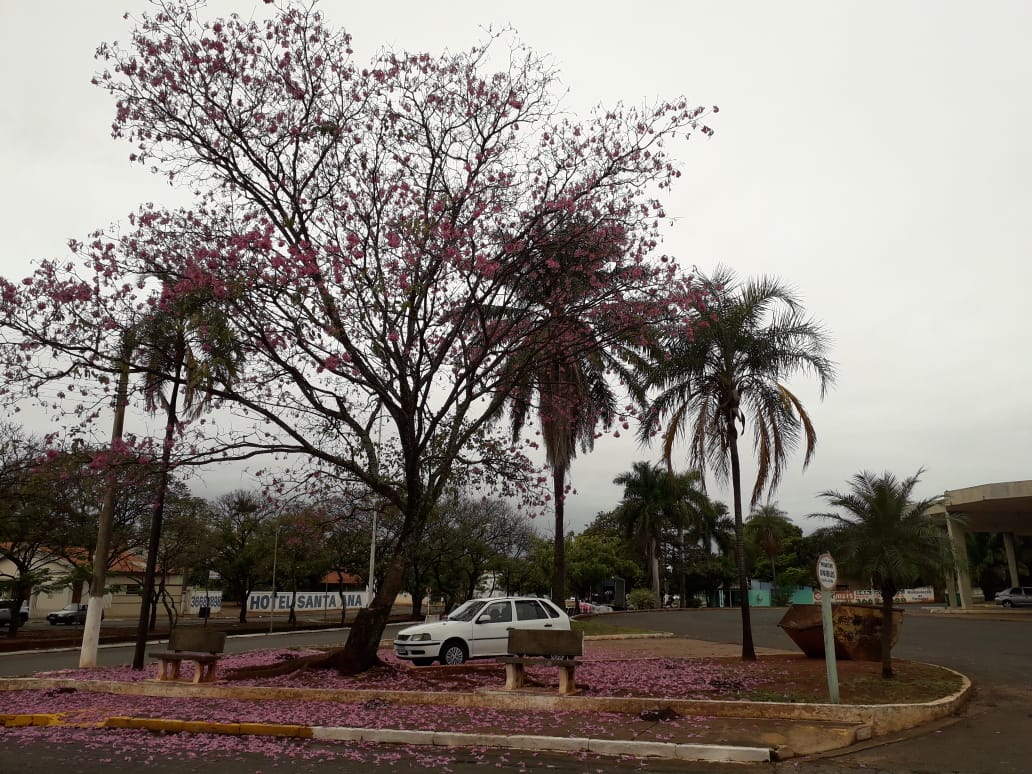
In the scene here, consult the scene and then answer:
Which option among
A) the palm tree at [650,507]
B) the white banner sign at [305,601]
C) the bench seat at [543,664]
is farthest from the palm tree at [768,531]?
the bench seat at [543,664]

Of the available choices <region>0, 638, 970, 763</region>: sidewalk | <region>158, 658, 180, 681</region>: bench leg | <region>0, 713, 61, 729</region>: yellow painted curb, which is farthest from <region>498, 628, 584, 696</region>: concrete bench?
<region>158, 658, 180, 681</region>: bench leg

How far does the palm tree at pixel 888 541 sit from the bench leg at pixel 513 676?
581cm

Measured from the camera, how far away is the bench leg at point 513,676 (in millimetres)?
11258

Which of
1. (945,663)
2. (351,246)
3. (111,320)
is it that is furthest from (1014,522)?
(111,320)

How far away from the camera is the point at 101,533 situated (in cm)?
1570

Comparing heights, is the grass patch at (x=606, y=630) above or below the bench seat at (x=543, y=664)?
below

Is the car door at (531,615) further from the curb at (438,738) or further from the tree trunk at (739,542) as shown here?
the curb at (438,738)

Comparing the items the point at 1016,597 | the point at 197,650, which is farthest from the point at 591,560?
the point at 197,650

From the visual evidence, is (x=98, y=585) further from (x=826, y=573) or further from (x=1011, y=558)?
(x=1011, y=558)

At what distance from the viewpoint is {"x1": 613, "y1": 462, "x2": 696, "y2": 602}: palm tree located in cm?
5331

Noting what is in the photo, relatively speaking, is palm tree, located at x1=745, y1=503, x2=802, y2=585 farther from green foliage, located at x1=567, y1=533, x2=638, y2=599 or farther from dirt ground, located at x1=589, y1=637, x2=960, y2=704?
dirt ground, located at x1=589, y1=637, x2=960, y2=704

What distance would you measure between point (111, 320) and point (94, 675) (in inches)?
283

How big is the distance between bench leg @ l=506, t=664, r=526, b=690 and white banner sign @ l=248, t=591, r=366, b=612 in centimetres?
3923

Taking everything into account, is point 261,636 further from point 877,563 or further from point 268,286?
point 877,563
